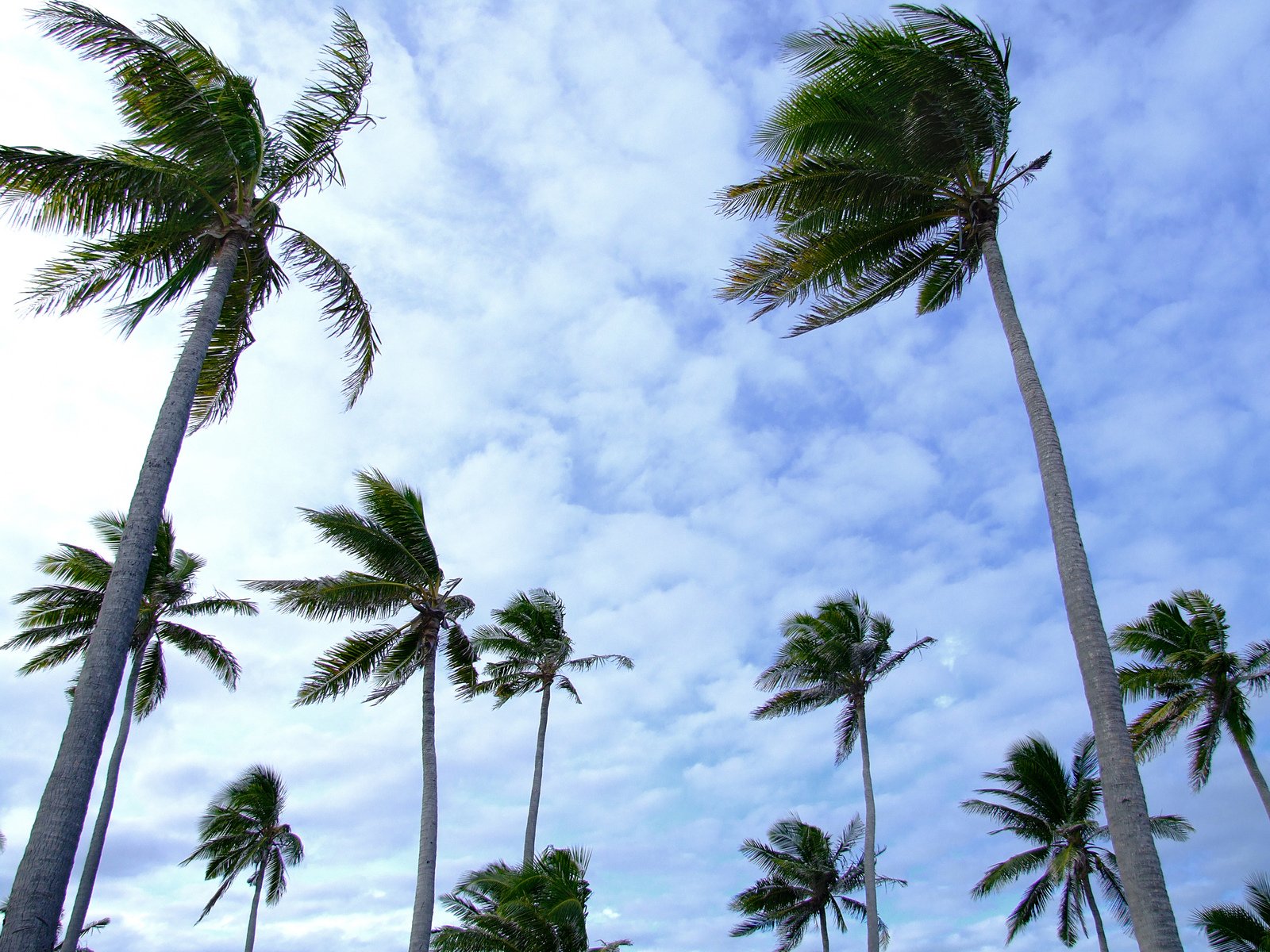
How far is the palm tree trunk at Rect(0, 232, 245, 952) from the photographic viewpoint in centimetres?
707

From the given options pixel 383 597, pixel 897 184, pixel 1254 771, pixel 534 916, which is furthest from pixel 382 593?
pixel 1254 771

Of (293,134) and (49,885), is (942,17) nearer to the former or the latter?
(293,134)

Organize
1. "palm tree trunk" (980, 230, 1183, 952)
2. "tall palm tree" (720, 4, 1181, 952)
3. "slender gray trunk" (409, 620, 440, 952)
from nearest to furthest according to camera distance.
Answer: "palm tree trunk" (980, 230, 1183, 952) < "tall palm tree" (720, 4, 1181, 952) < "slender gray trunk" (409, 620, 440, 952)

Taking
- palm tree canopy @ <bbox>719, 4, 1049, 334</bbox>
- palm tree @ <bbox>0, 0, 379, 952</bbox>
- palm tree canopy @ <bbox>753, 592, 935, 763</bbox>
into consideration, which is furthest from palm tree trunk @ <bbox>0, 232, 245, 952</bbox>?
palm tree canopy @ <bbox>753, 592, 935, 763</bbox>

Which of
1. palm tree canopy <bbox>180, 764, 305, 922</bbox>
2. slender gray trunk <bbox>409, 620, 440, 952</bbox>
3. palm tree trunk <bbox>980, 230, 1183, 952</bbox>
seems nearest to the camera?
palm tree trunk <bbox>980, 230, 1183, 952</bbox>

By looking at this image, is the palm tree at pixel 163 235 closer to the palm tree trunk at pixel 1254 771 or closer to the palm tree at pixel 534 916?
the palm tree at pixel 534 916

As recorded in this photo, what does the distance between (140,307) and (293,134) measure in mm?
3119

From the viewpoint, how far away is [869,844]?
26.2m

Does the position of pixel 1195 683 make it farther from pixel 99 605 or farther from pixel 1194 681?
pixel 99 605

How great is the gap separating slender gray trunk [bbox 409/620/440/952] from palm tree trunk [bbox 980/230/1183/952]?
13432 mm

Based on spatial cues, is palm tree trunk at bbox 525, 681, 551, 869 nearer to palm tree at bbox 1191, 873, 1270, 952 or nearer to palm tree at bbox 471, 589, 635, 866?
palm tree at bbox 471, 589, 635, 866

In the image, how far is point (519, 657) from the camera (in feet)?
102

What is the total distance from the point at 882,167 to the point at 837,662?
18.8 meters

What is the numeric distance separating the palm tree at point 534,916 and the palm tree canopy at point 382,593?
5.12m
